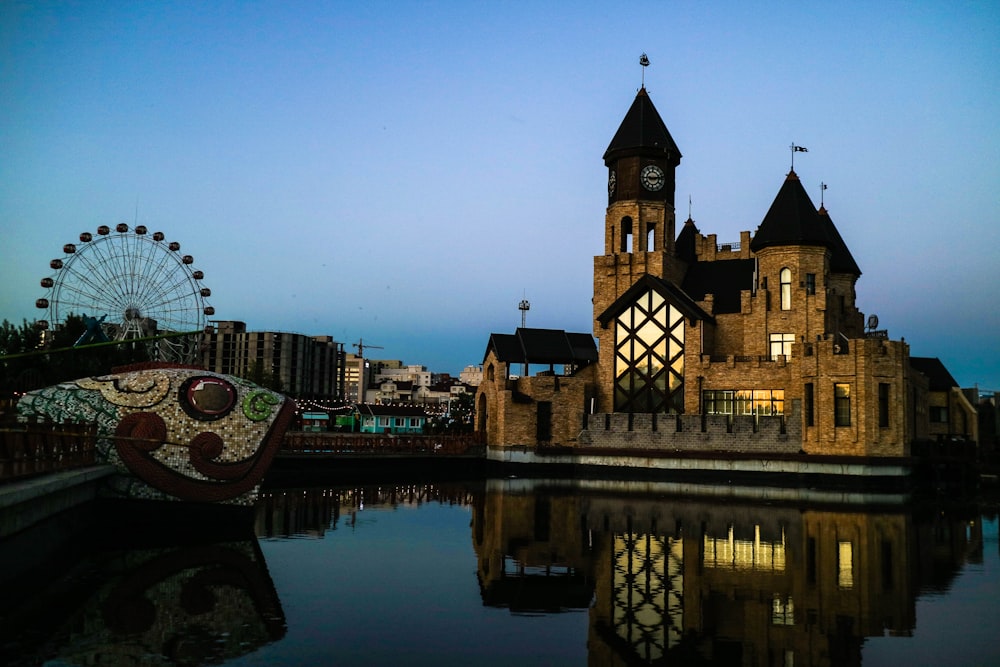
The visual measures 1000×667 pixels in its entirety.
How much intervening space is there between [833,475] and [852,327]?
20.0 metres

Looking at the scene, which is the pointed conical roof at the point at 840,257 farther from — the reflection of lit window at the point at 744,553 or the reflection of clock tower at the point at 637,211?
the reflection of lit window at the point at 744,553

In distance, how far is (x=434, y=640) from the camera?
13656 mm

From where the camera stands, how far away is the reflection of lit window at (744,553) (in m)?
20.6

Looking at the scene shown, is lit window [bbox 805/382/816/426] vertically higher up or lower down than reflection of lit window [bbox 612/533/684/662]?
higher up

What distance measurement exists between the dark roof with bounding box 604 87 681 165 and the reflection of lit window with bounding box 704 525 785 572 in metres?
38.4

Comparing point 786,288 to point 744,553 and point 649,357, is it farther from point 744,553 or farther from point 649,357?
point 744,553

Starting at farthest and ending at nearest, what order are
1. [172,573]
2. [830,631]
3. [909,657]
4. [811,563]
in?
[811,563] → [172,573] → [830,631] → [909,657]

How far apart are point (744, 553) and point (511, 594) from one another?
7.86 metres

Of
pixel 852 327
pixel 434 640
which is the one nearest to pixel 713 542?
pixel 434 640

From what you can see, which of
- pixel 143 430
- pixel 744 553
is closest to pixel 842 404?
pixel 744 553

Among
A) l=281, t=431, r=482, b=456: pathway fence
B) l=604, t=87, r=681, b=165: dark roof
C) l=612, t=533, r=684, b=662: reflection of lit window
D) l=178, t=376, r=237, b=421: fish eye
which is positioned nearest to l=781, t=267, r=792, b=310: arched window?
l=604, t=87, r=681, b=165: dark roof

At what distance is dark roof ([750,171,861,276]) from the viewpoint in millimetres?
53250

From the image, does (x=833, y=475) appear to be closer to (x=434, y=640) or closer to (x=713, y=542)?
(x=713, y=542)

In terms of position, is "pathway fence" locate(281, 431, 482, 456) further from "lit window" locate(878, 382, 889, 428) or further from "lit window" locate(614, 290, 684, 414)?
"lit window" locate(878, 382, 889, 428)
